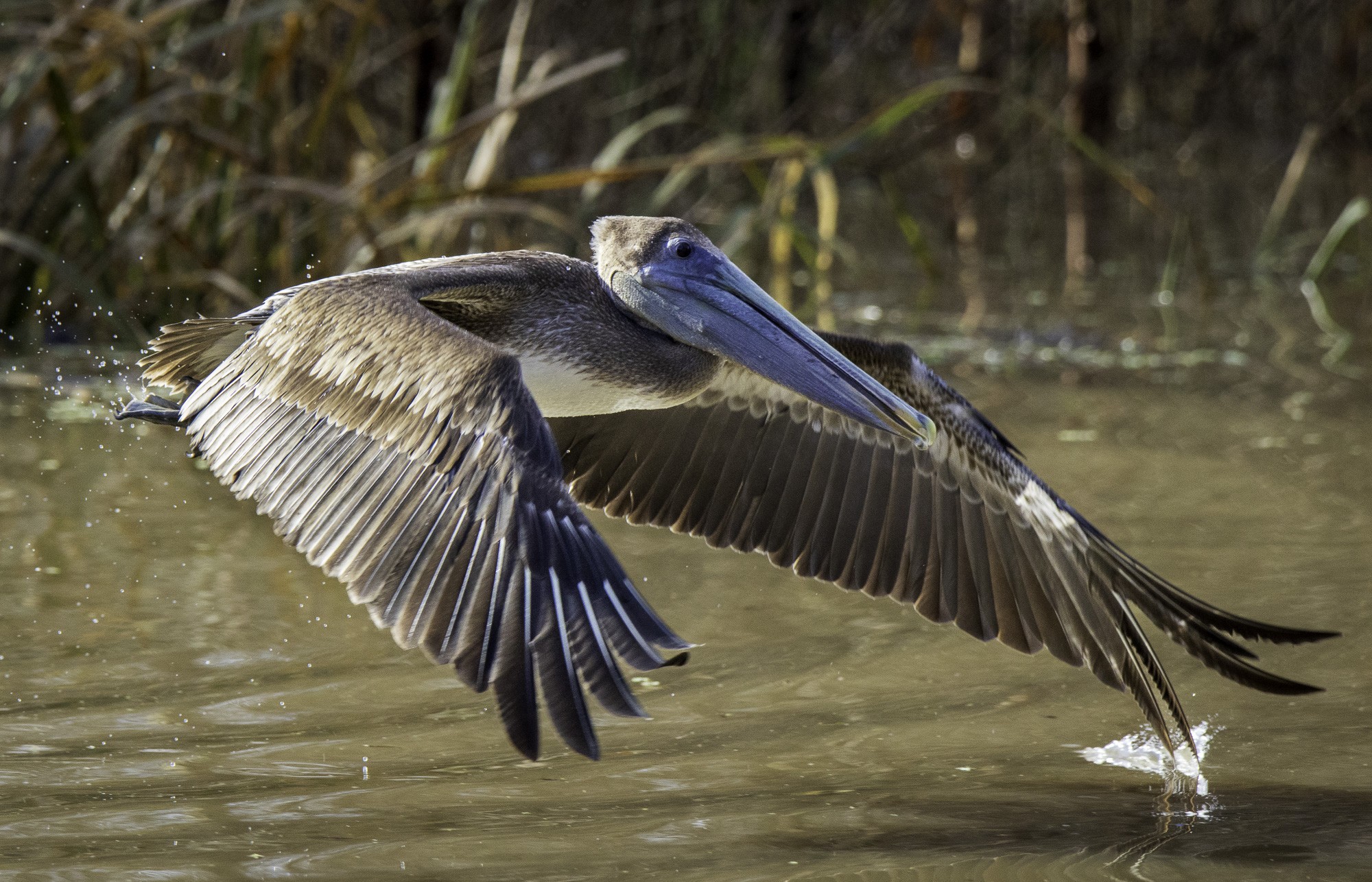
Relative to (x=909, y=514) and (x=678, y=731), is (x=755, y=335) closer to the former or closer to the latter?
(x=909, y=514)

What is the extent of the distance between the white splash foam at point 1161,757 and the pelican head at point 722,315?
2.60ft

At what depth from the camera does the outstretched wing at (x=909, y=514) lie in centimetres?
399

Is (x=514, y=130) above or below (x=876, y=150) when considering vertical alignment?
below

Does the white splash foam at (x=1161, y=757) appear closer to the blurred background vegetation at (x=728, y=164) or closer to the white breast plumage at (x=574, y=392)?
the white breast plumage at (x=574, y=392)

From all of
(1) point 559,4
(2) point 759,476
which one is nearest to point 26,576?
(2) point 759,476

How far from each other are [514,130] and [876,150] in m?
3.41

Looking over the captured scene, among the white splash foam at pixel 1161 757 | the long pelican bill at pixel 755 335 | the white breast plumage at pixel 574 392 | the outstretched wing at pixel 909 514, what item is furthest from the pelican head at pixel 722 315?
the white splash foam at pixel 1161 757

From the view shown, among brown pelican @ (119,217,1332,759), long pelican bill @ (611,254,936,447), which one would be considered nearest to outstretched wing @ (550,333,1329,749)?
brown pelican @ (119,217,1332,759)

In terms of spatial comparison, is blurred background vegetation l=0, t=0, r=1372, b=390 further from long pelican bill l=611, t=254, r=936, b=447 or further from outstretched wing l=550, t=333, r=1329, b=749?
long pelican bill l=611, t=254, r=936, b=447

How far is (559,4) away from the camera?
10641 mm

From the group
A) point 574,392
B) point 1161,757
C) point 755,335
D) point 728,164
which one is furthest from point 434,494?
point 728,164

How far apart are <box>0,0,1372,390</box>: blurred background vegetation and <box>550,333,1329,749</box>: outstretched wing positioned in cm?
219

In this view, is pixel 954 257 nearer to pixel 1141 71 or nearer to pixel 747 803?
pixel 1141 71

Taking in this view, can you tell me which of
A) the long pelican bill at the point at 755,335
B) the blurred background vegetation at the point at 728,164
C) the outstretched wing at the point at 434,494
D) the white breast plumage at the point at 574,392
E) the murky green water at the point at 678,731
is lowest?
the murky green water at the point at 678,731
